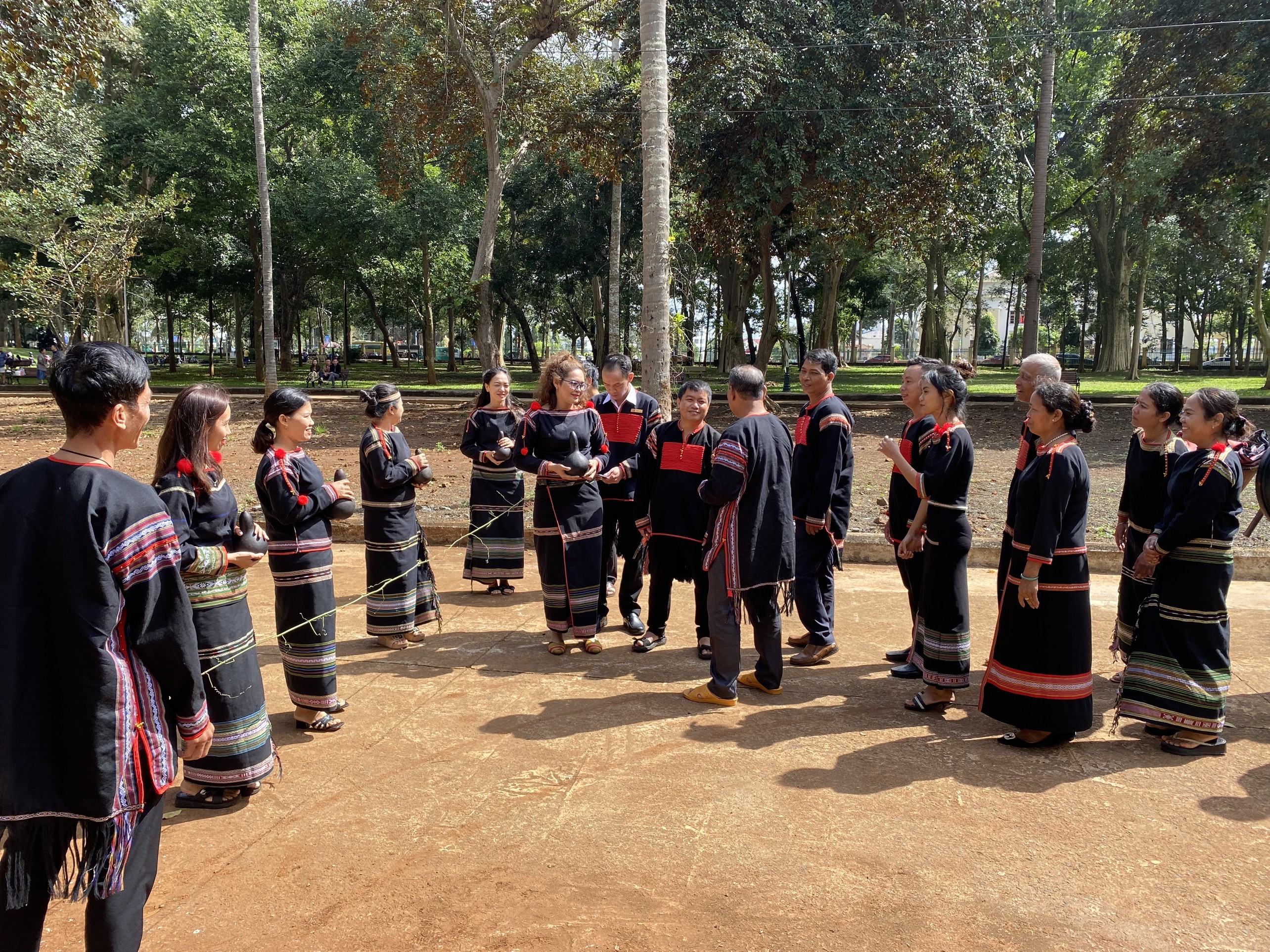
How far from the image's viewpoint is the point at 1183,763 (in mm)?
4316

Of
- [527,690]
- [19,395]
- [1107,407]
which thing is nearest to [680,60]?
[1107,407]

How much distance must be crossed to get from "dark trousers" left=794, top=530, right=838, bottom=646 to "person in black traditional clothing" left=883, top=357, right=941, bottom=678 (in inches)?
16.8

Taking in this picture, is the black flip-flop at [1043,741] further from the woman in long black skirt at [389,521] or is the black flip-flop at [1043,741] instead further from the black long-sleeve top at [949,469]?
the woman in long black skirt at [389,521]

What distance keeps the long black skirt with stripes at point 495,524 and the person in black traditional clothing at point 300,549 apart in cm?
267

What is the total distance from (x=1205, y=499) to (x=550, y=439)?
3.69 metres

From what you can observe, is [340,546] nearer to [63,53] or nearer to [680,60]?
[63,53]

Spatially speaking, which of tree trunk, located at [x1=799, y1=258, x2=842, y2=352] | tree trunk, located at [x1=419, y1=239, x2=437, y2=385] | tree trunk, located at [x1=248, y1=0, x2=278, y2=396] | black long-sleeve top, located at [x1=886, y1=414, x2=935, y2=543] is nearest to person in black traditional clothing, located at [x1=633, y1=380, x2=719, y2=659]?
black long-sleeve top, located at [x1=886, y1=414, x2=935, y2=543]

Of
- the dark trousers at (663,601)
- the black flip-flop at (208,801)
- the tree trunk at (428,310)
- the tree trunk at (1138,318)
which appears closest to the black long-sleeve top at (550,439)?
the dark trousers at (663,601)

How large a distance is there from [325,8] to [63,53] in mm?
16390

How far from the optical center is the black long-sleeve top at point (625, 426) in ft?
22.2

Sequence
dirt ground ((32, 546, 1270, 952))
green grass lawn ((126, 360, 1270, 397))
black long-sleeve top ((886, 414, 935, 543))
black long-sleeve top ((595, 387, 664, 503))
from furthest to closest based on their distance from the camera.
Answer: green grass lawn ((126, 360, 1270, 397))
black long-sleeve top ((595, 387, 664, 503))
black long-sleeve top ((886, 414, 935, 543))
dirt ground ((32, 546, 1270, 952))

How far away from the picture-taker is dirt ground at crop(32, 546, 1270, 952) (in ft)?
10.0

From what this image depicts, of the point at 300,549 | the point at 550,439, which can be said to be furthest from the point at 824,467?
the point at 300,549

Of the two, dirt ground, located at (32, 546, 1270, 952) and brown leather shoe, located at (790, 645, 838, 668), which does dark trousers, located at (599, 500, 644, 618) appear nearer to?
dirt ground, located at (32, 546, 1270, 952)
